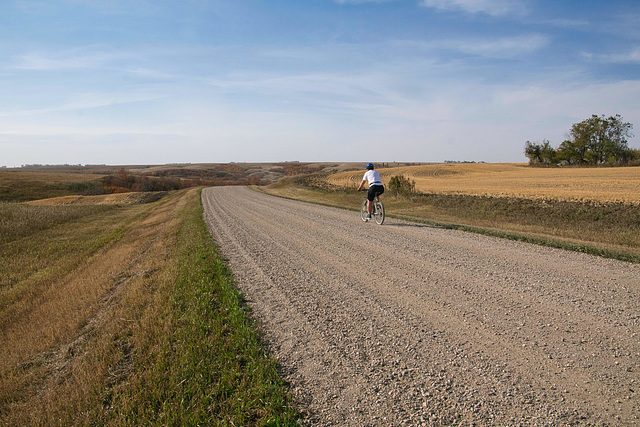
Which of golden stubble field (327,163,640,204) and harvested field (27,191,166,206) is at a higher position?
golden stubble field (327,163,640,204)

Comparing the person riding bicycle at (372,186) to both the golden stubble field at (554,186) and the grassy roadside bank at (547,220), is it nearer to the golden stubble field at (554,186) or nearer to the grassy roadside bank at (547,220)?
the grassy roadside bank at (547,220)

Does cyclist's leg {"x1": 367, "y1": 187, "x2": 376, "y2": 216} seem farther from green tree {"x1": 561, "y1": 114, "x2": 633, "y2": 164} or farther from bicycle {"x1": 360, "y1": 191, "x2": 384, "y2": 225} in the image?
green tree {"x1": 561, "y1": 114, "x2": 633, "y2": 164}

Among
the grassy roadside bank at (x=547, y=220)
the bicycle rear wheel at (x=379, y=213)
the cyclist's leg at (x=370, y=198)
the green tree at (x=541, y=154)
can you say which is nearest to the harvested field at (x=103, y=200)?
the grassy roadside bank at (x=547, y=220)

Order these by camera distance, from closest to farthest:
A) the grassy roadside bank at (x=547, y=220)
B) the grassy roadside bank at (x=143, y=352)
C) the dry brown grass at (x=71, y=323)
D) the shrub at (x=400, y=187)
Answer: the grassy roadside bank at (x=143, y=352), the dry brown grass at (x=71, y=323), the grassy roadside bank at (x=547, y=220), the shrub at (x=400, y=187)

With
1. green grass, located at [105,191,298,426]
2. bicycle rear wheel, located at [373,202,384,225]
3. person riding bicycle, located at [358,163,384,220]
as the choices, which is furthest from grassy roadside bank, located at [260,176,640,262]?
green grass, located at [105,191,298,426]

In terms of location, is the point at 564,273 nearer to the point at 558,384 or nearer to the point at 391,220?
the point at 558,384

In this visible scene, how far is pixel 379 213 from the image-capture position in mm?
14258

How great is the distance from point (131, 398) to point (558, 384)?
168 inches

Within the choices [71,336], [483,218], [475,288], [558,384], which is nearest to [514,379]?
[558,384]

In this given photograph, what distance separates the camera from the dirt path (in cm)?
320

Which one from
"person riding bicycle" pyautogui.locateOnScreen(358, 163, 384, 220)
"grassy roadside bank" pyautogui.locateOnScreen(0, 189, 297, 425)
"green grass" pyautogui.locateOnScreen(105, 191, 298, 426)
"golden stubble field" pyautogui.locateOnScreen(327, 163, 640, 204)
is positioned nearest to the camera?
"green grass" pyautogui.locateOnScreen(105, 191, 298, 426)

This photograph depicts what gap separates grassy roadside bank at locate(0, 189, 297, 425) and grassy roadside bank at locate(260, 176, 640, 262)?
26.4ft

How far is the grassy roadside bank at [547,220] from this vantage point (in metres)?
9.63

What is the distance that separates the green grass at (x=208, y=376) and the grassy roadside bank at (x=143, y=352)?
0.01 meters
